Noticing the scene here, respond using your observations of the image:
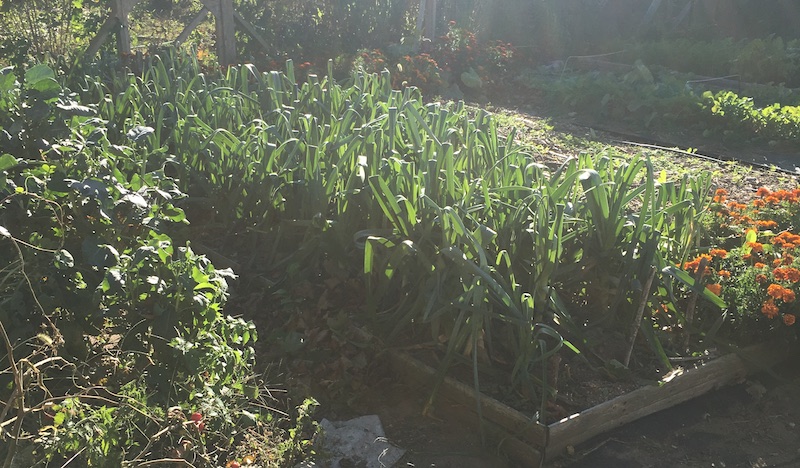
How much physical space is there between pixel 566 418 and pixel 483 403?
0.30 m

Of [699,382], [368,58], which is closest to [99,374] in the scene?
[699,382]

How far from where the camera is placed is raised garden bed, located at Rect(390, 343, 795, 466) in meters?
2.70

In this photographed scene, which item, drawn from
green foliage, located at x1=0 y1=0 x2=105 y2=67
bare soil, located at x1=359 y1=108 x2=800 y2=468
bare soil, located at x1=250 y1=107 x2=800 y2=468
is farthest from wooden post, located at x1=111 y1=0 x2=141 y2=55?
bare soil, located at x1=359 y1=108 x2=800 y2=468

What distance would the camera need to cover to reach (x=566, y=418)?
9.00ft

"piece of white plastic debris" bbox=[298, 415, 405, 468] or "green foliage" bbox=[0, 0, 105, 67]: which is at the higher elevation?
"green foliage" bbox=[0, 0, 105, 67]

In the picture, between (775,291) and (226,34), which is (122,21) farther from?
(775,291)

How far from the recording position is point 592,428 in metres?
2.83

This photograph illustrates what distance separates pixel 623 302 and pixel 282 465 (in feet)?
5.27

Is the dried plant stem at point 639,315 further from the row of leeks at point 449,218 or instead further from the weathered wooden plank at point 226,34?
the weathered wooden plank at point 226,34

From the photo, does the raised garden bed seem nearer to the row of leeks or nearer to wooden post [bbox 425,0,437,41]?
the row of leeks

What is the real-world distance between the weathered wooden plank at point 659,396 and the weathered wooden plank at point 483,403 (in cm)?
6

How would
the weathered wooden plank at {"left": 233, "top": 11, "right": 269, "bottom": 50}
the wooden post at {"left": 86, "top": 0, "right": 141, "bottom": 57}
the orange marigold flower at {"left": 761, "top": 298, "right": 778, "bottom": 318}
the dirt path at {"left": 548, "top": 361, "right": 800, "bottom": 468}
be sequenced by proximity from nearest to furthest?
the dirt path at {"left": 548, "top": 361, "right": 800, "bottom": 468}
the orange marigold flower at {"left": 761, "top": 298, "right": 778, "bottom": 318}
the wooden post at {"left": 86, "top": 0, "right": 141, "bottom": 57}
the weathered wooden plank at {"left": 233, "top": 11, "right": 269, "bottom": 50}

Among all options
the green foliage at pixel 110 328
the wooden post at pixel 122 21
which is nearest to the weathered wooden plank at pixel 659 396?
the green foliage at pixel 110 328

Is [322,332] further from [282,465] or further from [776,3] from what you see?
[776,3]
